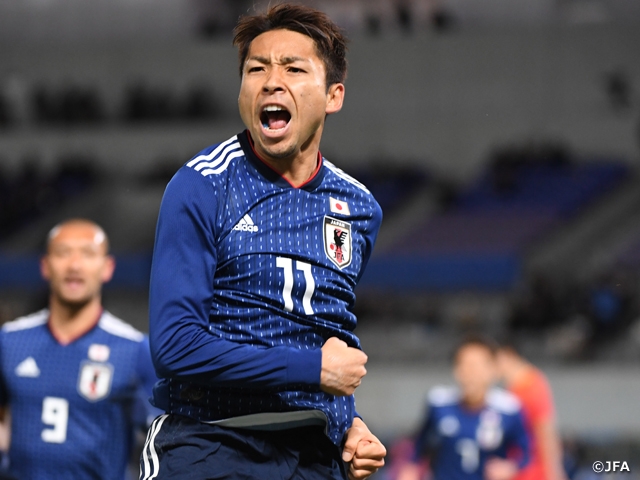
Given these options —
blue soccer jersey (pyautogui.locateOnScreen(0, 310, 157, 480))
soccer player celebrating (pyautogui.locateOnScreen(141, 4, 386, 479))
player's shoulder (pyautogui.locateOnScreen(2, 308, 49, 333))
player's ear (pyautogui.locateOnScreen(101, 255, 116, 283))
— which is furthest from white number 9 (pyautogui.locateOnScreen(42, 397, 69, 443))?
soccer player celebrating (pyautogui.locateOnScreen(141, 4, 386, 479))

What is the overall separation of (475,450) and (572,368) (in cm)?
622

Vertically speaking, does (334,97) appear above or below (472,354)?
below

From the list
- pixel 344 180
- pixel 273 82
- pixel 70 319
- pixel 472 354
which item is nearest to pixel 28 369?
pixel 70 319

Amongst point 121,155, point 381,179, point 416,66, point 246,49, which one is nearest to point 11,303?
point 121,155

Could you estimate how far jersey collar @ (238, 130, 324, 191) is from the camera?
285cm

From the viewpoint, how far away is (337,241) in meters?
2.88

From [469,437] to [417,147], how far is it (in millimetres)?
13881

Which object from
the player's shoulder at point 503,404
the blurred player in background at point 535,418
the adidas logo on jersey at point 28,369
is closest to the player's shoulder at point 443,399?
the player's shoulder at point 503,404

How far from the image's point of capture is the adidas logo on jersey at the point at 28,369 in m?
4.65

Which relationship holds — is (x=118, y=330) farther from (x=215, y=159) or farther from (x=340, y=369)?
(x=340, y=369)

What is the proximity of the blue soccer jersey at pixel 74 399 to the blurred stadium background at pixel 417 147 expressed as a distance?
348 inches

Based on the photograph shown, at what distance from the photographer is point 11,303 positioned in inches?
690

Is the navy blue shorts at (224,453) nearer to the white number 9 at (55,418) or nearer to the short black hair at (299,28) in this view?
the short black hair at (299,28)

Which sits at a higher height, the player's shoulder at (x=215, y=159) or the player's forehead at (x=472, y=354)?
the player's forehead at (x=472, y=354)
